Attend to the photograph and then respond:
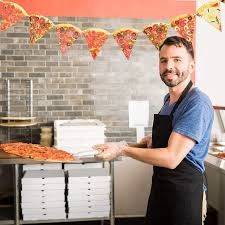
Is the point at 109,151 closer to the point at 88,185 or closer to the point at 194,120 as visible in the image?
the point at 194,120

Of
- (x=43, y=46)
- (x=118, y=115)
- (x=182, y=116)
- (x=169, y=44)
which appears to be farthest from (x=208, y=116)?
(x=43, y=46)

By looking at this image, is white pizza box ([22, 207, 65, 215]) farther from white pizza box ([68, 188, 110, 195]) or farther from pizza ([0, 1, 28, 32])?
pizza ([0, 1, 28, 32])

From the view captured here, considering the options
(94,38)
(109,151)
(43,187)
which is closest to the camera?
(109,151)

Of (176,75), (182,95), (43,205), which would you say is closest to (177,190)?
(182,95)

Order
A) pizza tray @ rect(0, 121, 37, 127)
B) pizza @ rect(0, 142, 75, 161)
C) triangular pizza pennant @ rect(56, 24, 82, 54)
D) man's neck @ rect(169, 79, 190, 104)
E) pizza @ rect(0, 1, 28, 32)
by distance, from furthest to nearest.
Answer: triangular pizza pennant @ rect(56, 24, 82, 54) < pizza @ rect(0, 1, 28, 32) < pizza tray @ rect(0, 121, 37, 127) < pizza @ rect(0, 142, 75, 161) < man's neck @ rect(169, 79, 190, 104)

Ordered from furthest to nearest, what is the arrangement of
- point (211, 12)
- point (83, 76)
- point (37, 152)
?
point (83, 76)
point (211, 12)
point (37, 152)

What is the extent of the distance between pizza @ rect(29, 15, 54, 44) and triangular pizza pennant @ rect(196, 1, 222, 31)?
1.64m

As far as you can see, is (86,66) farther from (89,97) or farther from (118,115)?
(118,115)

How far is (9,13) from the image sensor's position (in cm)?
391

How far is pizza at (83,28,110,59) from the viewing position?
160 inches

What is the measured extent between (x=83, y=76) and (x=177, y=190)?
7.61ft

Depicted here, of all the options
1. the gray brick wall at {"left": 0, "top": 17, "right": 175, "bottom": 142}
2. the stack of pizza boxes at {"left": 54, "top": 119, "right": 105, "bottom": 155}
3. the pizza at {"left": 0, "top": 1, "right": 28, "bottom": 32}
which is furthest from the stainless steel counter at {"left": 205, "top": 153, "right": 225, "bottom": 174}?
the pizza at {"left": 0, "top": 1, "right": 28, "bottom": 32}

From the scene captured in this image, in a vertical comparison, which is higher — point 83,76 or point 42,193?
point 83,76

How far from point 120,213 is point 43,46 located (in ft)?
7.11
